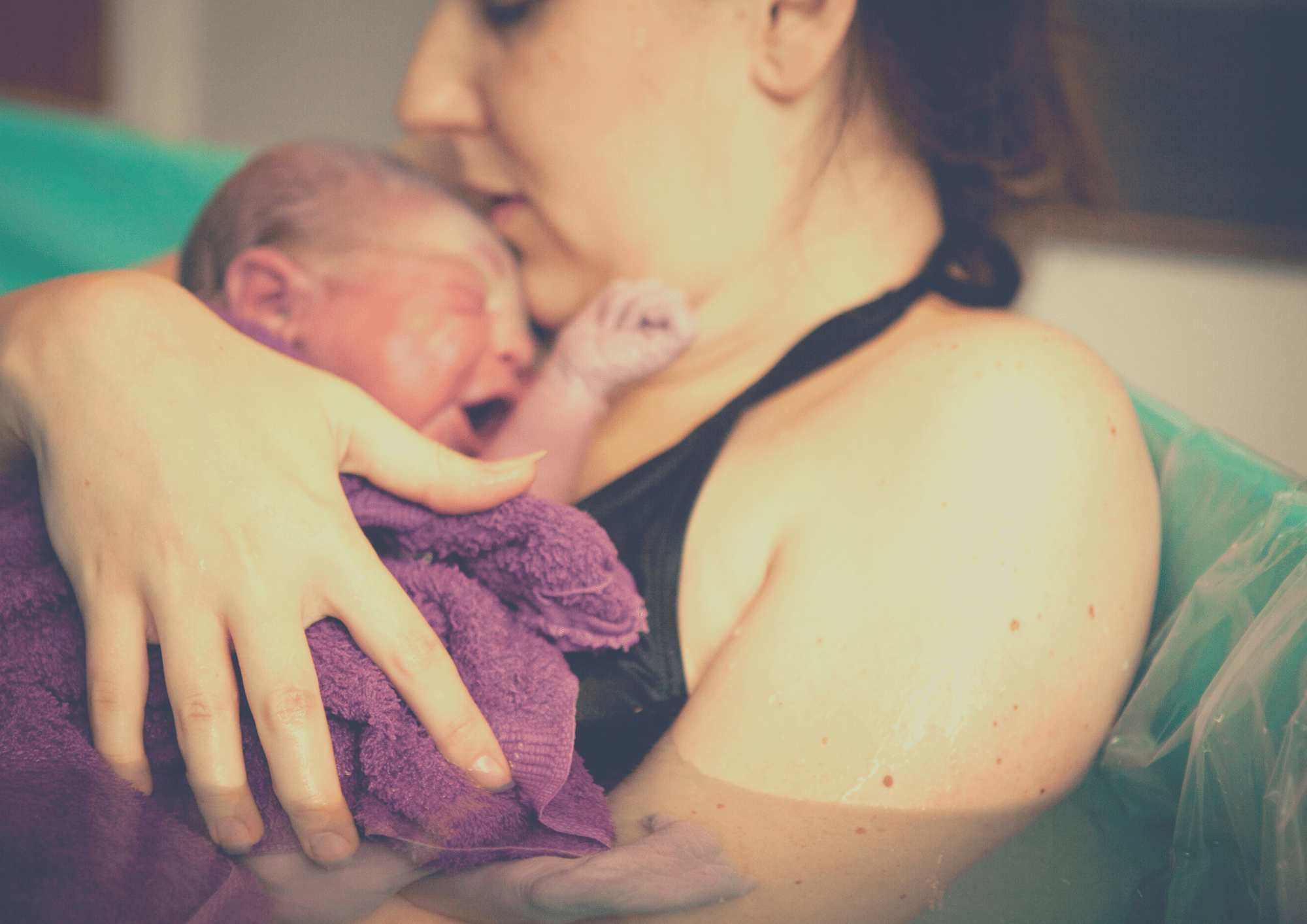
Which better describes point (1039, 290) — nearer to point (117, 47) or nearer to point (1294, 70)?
point (1294, 70)

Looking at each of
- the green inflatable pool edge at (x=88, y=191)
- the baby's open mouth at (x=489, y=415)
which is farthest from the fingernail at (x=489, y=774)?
the green inflatable pool edge at (x=88, y=191)

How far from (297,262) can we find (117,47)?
7.49 ft

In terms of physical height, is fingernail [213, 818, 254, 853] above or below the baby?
below

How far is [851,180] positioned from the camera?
0.81 m

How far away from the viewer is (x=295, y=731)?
1.55 ft

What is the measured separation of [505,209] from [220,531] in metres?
0.49

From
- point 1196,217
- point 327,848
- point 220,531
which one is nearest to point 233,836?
point 327,848

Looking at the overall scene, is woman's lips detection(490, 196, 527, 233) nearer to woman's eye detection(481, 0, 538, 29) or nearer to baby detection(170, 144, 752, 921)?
baby detection(170, 144, 752, 921)

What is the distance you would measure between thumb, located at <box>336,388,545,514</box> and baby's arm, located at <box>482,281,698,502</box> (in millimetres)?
156

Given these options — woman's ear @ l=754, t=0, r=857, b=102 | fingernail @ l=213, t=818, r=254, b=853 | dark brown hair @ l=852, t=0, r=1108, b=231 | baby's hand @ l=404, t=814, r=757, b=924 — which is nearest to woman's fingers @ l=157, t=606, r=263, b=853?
fingernail @ l=213, t=818, r=254, b=853

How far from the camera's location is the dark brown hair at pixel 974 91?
81 cm

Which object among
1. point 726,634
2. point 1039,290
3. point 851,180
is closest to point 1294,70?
point 1039,290

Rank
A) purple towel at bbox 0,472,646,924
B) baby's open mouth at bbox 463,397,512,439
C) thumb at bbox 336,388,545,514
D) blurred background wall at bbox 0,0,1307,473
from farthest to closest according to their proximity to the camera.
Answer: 1. blurred background wall at bbox 0,0,1307,473
2. baby's open mouth at bbox 463,397,512,439
3. thumb at bbox 336,388,545,514
4. purple towel at bbox 0,472,646,924

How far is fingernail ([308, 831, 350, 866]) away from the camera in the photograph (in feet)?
1.55
